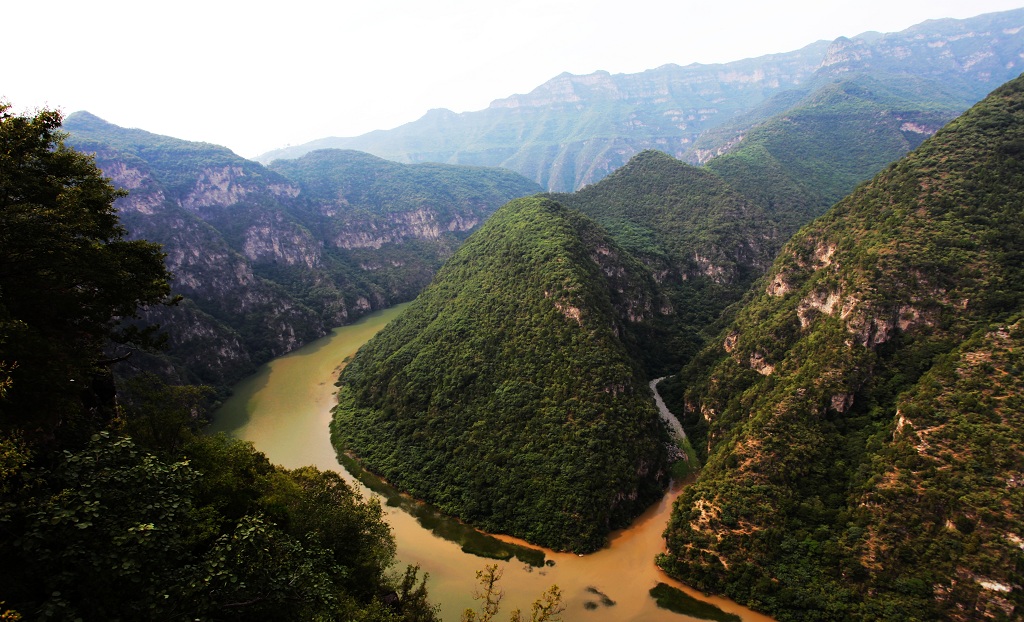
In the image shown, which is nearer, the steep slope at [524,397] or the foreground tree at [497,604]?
the foreground tree at [497,604]

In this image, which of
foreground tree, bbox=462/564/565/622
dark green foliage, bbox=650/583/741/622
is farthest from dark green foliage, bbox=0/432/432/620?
dark green foliage, bbox=650/583/741/622

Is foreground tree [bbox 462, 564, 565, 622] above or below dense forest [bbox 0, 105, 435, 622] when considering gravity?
below

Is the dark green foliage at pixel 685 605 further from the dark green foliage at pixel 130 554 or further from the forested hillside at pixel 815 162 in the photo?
the forested hillside at pixel 815 162

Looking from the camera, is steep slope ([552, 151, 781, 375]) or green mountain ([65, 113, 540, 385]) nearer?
steep slope ([552, 151, 781, 375])

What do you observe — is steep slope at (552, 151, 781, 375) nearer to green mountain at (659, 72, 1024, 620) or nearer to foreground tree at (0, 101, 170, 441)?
green mountain at (659, 72, 1024, 620)

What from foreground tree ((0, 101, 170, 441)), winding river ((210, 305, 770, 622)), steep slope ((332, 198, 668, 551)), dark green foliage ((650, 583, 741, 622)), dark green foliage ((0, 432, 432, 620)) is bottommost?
dark green foliage ((650, 583, 741, 622))

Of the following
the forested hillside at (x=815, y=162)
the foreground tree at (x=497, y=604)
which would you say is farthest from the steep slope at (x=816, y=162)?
the foreground tree at (x=497, y=604)

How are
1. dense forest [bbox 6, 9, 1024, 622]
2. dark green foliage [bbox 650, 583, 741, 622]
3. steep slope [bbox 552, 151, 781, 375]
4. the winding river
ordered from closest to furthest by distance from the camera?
dense forest [bbox 6, 9, 1024, 622] → dark green foliage [bbox 650, 583, 741, 622] → the winding river → steep slope [bbox 552, 151, 781, 375]

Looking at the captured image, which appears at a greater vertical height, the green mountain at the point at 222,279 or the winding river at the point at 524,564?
the green mountain at the point at 222,279
